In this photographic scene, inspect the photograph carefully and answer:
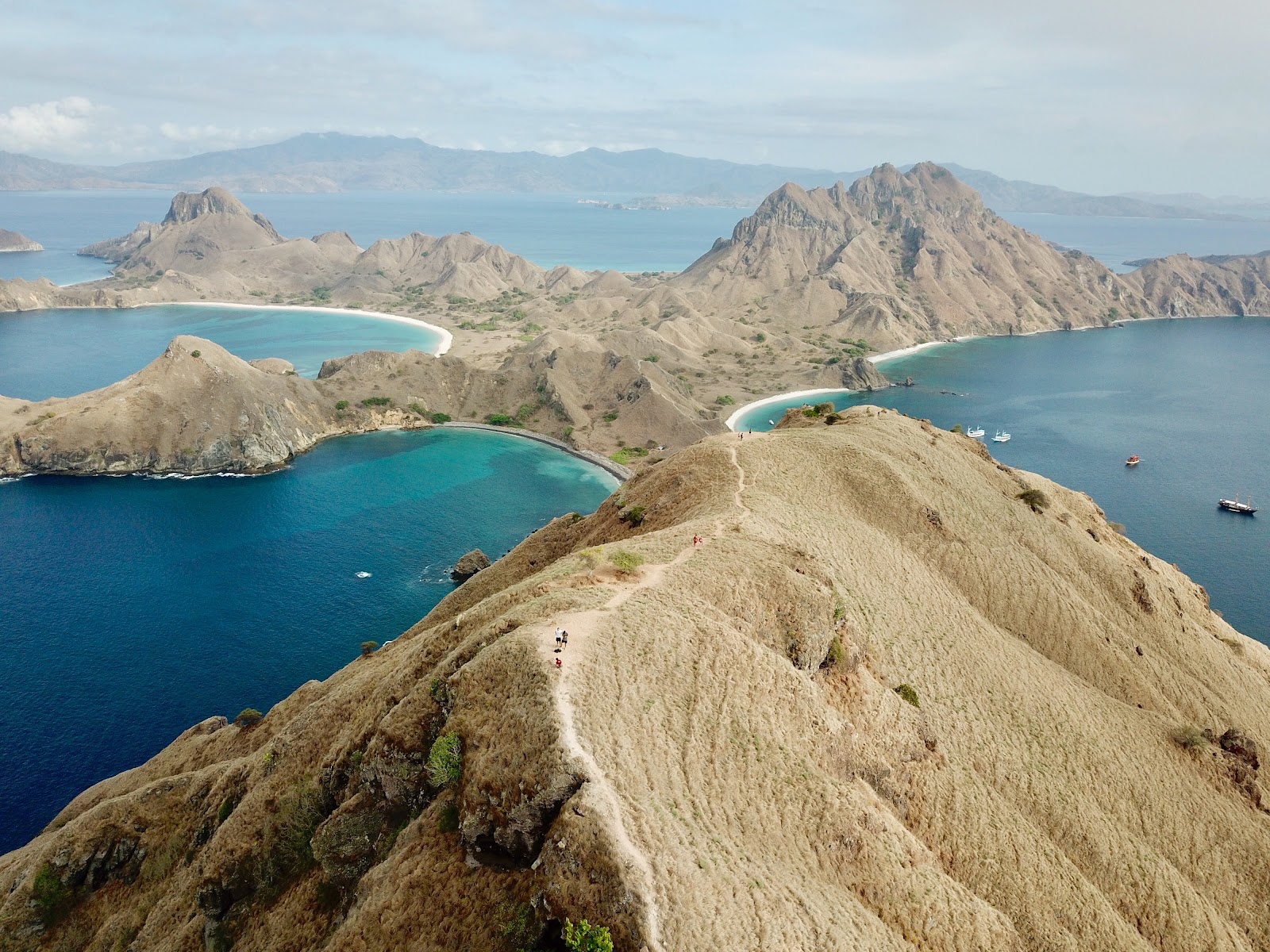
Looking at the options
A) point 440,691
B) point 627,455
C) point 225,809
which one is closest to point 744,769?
point 440,691

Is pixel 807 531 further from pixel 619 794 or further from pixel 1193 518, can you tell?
pixel 1193 518

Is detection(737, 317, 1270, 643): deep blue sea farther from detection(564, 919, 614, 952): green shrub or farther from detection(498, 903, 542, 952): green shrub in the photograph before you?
detection(498, 903, 542, 952): green shrub

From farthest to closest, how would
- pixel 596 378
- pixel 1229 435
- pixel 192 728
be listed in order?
1. pixel 596 378
2. pixel 1229 435
3. pixel 192 728

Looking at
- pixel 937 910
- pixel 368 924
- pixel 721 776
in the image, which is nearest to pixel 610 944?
pixel 721 776

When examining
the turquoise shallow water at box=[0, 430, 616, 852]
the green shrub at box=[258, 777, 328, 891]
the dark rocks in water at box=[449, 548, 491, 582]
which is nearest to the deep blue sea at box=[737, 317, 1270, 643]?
the turquoise shallow water at box=[0, 430, 616, 852]

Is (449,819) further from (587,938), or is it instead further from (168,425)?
(168,425)

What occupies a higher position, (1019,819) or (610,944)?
(610,944)

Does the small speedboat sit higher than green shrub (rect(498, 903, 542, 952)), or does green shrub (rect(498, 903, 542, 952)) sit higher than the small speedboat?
green shrub (rect(498, 903, 542, 952))
